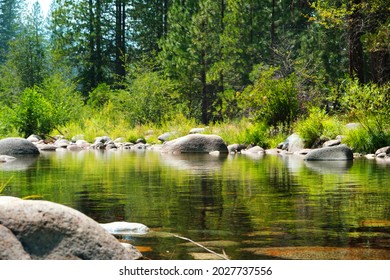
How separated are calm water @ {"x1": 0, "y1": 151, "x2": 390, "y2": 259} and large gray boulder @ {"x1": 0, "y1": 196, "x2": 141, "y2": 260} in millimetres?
558

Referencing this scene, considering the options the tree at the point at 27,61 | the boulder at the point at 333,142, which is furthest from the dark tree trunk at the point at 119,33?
the boulder at the point at 333,142

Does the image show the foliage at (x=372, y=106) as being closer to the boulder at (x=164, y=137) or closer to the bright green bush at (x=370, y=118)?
the bright green bush at (x=370, y=118)

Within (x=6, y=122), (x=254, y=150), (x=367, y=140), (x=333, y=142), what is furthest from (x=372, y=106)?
(x=6, y=122)

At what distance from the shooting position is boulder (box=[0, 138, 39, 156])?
2111 cm

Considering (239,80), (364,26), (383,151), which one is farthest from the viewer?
(239,80)

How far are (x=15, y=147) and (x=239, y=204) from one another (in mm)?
14540

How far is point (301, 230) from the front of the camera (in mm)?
6102

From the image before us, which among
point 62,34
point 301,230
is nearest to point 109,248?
point 301,230

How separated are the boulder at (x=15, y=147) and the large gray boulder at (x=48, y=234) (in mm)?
16901

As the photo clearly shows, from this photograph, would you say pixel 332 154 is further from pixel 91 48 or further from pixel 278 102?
pixel 91 48

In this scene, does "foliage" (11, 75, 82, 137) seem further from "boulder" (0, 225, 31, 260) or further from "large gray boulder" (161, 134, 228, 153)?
"boulder" (0, 225, 31, 260)

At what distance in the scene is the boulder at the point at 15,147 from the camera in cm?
2111

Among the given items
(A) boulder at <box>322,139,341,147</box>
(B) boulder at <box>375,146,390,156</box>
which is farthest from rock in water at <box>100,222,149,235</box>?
(A) boulder at <box>322,139,341,147</box>

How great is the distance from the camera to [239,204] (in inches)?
319
